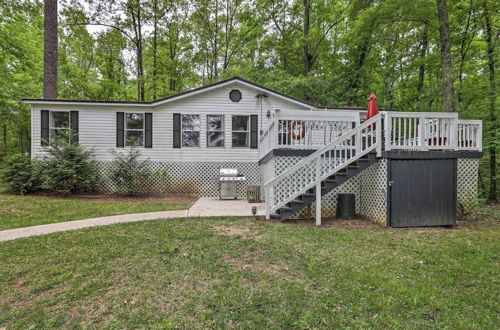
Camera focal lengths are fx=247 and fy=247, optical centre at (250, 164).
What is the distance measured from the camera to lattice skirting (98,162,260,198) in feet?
34.8

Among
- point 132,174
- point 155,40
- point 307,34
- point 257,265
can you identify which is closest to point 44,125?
point 132,174

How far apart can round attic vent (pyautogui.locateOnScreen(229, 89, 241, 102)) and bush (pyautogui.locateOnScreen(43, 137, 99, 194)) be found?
6.28 meters

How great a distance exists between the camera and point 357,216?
676cm

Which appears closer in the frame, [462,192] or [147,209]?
[462,192]

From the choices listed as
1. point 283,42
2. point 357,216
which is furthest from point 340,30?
point 357,216

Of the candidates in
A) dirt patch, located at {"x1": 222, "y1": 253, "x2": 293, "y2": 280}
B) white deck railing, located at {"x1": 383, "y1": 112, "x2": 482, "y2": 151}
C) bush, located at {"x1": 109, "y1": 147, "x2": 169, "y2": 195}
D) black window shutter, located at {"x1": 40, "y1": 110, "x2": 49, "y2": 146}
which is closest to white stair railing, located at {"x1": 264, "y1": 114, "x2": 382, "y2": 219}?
white deck railing, located at {"x1": 383, "y1": 112, "x2": 482, "y2": 151}

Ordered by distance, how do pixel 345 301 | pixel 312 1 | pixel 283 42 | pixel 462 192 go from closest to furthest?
pixel 345 301
pixel 462 192
pixel 312 1
pixel 283 42

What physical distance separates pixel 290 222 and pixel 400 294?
3.43 meters

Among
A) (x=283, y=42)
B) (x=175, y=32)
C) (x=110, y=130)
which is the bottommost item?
(x=110, y=130)

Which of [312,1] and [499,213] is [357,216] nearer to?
[499,213]

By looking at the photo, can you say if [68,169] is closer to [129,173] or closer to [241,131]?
[129,173]

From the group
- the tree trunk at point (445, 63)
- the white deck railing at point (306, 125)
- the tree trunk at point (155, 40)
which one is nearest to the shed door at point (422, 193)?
the white deck railing at point (306, 125)

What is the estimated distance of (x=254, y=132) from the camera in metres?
10.8

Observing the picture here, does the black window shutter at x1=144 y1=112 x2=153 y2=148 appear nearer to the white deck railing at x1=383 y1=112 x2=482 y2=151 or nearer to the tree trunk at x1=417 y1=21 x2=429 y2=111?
the white deck railing at x1=383 y1=112 x2=482 y2=151
